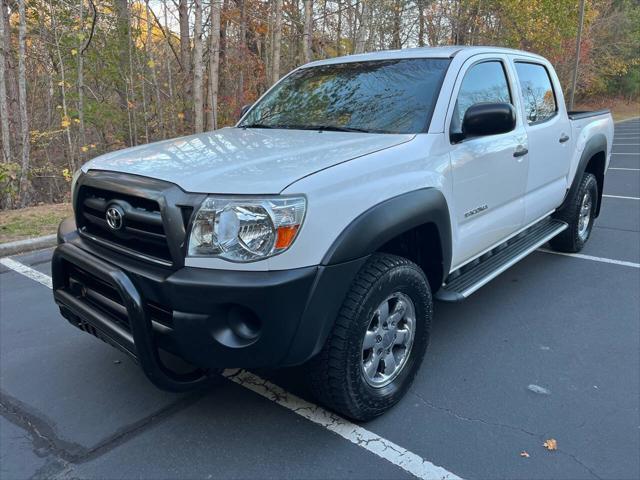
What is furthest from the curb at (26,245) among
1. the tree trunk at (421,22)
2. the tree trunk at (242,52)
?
the tree trunk at (421,22)

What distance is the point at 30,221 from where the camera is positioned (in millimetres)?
6680

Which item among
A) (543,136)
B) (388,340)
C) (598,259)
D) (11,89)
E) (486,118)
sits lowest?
(598,259)

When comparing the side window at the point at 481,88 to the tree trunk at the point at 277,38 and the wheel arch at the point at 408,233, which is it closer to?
the wheel arch at the point at 408,233

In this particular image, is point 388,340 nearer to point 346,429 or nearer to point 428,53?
point 346,429

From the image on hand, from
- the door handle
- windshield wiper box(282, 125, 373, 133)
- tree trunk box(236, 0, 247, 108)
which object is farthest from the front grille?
tree trunk box(236, 0, 247, 108)

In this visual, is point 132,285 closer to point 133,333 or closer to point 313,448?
point 133,333

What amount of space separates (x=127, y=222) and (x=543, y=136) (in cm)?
342

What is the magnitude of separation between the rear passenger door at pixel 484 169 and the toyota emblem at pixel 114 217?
188 cm

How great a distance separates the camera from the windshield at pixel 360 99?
3.27 meters

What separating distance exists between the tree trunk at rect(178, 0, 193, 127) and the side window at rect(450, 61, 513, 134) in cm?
885

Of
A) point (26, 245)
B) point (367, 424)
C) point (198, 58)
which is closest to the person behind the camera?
point (367, 424)

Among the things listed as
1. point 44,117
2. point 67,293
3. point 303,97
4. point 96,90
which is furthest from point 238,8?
point 67,293

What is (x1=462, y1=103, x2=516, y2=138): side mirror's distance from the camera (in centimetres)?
309

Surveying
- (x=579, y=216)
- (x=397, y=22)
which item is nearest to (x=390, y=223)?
(x=579, y=216)
